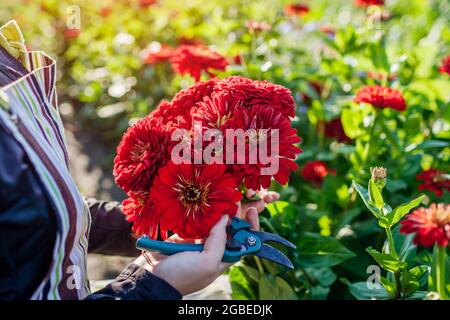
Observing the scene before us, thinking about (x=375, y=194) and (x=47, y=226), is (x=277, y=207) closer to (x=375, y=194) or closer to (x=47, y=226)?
(x=375, y=194)

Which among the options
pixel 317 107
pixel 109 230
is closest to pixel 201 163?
pixel 109 230

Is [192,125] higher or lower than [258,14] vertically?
lower

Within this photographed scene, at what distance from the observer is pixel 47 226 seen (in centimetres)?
74

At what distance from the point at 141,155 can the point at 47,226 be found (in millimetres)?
164

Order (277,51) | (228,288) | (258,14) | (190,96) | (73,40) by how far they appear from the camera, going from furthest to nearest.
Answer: (73,40), (258,14), (277,51), (228,288), (190,96)

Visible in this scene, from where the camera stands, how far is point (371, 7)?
1.76m

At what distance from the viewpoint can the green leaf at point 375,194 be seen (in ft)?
2.88

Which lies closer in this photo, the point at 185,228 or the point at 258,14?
the point at 185,228

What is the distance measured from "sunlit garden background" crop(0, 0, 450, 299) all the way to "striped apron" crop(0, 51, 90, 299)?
16.5 inches

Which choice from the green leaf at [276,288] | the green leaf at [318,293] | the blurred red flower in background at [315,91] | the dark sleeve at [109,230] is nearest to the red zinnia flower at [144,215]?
the dark sleeve at [109,230]

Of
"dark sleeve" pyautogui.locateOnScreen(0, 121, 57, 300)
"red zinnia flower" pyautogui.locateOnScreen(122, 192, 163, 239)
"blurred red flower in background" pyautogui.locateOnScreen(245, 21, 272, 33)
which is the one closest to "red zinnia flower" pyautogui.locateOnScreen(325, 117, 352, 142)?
"blurred red flower in background" pyautogui.locateOnScreen(245, 21, 272, 33)
